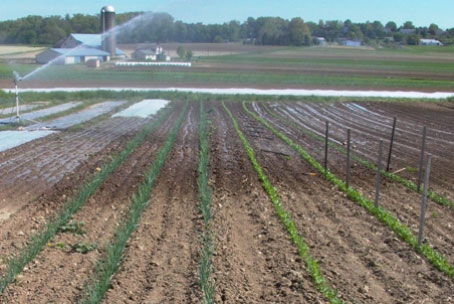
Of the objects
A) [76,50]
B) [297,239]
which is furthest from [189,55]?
[297,239]

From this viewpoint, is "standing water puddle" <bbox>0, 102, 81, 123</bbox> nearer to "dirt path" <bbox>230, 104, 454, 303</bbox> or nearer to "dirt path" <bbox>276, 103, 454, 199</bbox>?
"dirt path" <bbox>276, 103, 454, 199</bbox>

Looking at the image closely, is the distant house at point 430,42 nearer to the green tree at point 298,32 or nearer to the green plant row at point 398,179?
the green tree at point 298,32

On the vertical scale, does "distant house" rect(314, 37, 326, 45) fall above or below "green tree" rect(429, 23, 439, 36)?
below

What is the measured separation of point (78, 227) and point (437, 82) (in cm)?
4420

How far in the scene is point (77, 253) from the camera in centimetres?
643

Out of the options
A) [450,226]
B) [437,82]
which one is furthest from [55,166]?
[437,82]

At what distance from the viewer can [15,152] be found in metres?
13.1

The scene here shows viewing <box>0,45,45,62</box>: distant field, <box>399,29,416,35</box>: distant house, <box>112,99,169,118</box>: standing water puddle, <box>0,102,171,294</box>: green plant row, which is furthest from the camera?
<box>399,29,416,35</box>: distant house

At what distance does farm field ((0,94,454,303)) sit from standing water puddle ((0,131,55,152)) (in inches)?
19.5

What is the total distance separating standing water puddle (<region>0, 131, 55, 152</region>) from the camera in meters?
14.1

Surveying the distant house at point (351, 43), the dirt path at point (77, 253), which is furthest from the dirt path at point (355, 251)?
the distant house at point (351, 43)

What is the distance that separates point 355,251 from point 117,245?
9.15ft

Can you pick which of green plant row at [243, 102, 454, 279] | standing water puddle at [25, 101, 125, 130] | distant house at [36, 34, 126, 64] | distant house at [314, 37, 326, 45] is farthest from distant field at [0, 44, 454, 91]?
green plant row at [243, 102, 454, 279]

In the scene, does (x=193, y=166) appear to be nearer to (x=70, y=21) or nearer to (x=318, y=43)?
(x=70, y=21)
